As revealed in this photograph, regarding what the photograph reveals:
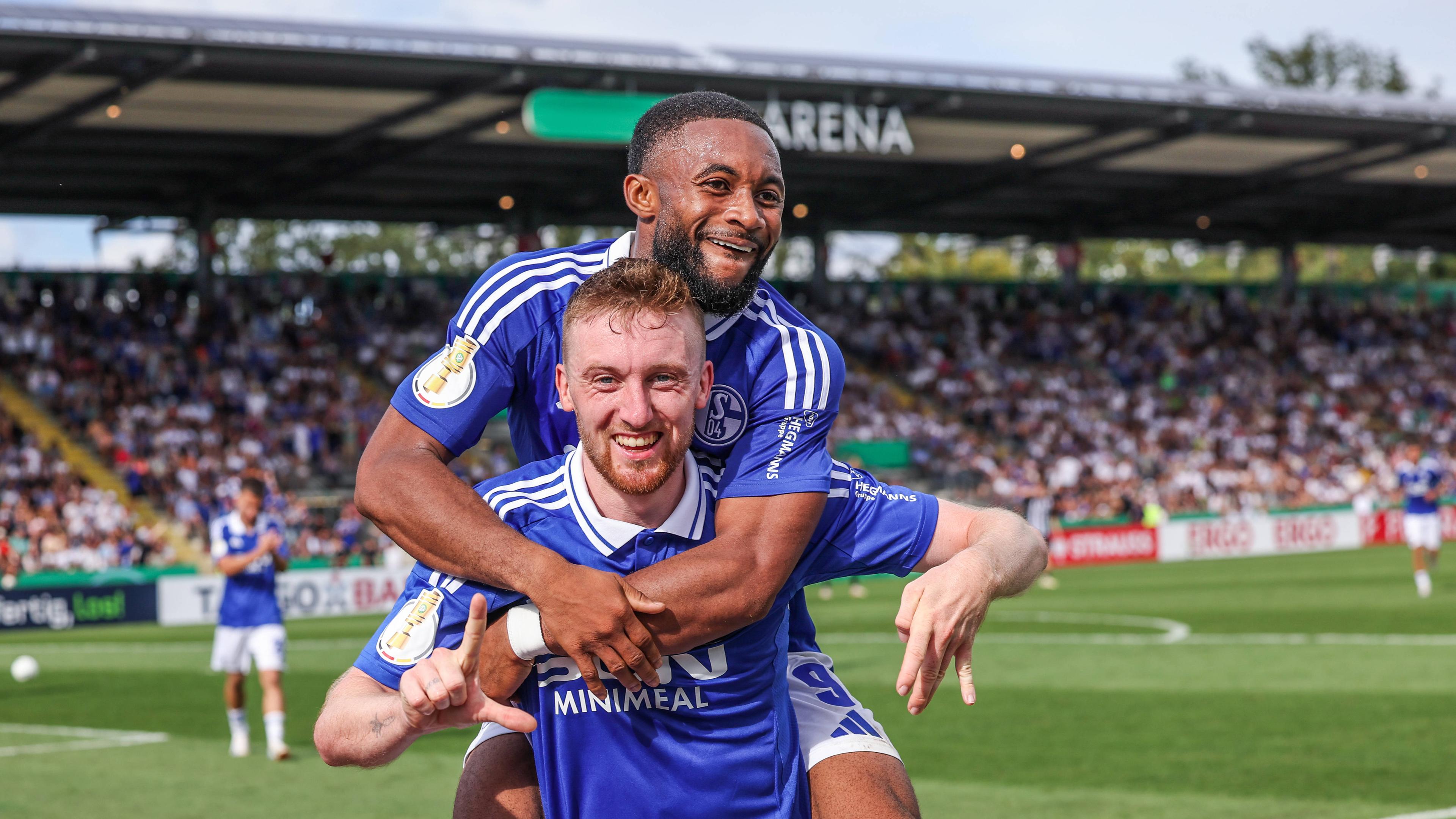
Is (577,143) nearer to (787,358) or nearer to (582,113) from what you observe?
(582,113)

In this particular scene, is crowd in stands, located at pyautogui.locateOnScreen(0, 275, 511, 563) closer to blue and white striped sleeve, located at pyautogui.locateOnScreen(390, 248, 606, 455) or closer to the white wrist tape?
blue and white striped sleeve, located at pyautogui.locateOnScreen(390, 248, 606, 455)

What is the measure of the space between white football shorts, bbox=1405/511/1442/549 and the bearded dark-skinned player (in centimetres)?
2230

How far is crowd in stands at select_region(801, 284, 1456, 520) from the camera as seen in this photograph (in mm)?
38375

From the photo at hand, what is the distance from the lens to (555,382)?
3773 millimetres

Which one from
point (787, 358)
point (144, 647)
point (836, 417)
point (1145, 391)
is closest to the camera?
point (787, 358)

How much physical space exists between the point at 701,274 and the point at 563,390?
57cm

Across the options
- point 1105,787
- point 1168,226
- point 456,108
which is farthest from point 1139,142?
point 1105,787

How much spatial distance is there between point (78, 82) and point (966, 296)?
87.1ft

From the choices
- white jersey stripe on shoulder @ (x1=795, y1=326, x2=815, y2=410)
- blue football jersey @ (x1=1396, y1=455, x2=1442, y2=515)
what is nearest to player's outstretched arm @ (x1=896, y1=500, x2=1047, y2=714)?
white jersey stripe on shoulder @ (x1=795, y1=326, x2=815, y2=410)

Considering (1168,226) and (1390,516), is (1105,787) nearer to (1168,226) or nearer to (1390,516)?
(1390,516)

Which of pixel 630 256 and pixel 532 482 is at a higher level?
pixel 630 256

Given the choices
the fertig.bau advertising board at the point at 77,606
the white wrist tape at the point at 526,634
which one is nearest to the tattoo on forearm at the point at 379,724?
the white wrist tape at the point at 526,634

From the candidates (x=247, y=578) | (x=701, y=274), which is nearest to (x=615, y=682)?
(x=701, y=274)

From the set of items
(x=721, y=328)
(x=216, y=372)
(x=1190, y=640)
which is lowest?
(x=1190, y=640)
